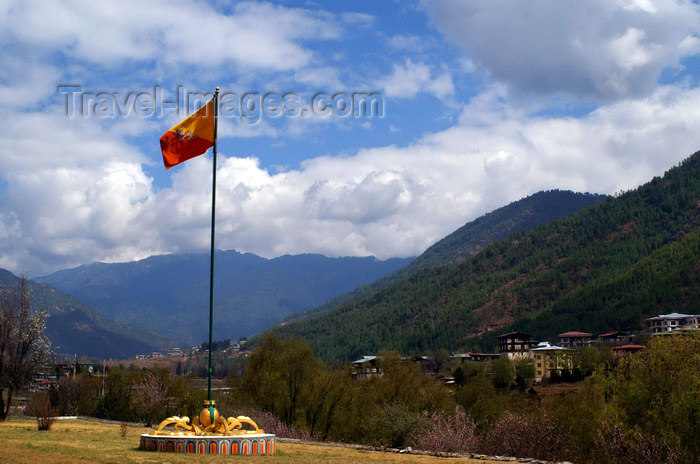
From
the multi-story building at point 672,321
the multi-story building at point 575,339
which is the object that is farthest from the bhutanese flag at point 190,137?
the multi-story building at point 575,339


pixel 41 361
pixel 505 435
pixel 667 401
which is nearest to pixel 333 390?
pixel 505 435

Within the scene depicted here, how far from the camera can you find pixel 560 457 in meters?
38.2

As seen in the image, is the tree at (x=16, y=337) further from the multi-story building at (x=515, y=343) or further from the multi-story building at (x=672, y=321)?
the multi-story building at (x=672, y=321)

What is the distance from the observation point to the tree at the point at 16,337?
1842 inches

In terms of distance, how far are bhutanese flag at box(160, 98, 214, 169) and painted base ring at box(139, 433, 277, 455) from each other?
1106cm

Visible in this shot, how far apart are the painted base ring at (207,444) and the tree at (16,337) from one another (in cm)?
2660

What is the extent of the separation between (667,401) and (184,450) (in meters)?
20.6

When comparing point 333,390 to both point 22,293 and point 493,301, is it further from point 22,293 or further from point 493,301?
point 493,301

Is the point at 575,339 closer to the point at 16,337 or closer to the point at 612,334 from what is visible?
the point at 612,334

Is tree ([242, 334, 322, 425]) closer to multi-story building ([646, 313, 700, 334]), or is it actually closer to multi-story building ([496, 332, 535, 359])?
multi-story building ([646, 313, 700, 334])

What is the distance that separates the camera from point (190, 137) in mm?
28219

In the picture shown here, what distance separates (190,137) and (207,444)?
40.6 feet

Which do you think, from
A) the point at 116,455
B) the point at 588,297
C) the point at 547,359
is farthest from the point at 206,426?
the point at 588,297

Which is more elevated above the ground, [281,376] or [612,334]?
[612,334]
